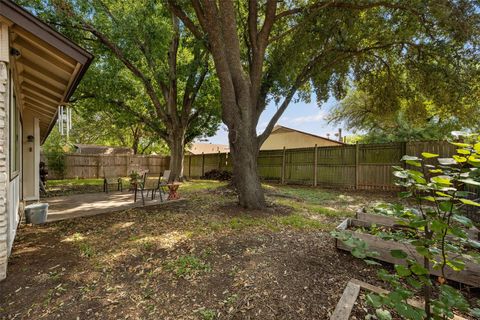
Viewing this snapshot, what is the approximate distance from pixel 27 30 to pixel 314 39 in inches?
280

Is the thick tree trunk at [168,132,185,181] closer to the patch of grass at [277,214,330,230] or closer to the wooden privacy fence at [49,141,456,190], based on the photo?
the wooden privacy fence at [49,141,456,190]

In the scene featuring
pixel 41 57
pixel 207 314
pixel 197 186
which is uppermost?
pixel 41 57

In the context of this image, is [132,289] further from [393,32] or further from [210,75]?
[210,75]

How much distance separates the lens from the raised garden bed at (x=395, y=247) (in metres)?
2.27

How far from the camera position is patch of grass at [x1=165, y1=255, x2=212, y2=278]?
110 inches

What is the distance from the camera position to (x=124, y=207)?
618 cm

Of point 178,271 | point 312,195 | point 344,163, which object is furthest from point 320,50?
point 178,271

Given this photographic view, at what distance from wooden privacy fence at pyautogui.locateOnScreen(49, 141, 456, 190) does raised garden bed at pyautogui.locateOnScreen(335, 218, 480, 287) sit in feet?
20.8

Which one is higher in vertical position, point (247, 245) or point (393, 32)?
point (393, 32)

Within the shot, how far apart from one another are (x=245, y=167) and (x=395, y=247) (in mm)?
3254

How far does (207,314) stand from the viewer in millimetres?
2105

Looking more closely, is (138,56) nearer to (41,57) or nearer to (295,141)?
(41,57)

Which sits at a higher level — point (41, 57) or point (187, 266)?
point (41, 57)

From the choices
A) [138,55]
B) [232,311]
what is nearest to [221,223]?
[232,311]
